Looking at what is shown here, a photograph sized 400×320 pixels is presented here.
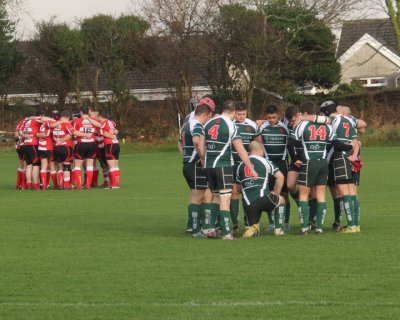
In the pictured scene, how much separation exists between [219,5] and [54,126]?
25166 millimetres

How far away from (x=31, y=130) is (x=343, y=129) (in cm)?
1136

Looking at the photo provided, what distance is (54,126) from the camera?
68.0 ft

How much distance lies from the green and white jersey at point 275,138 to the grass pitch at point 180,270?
1259 millimetres

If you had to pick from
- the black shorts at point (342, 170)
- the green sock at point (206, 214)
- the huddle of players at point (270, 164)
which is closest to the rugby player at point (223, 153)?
the huddle of players at point (270, 164)

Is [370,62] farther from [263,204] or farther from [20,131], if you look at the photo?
[263,204]

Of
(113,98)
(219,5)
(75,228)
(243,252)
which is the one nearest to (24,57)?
(113,98)

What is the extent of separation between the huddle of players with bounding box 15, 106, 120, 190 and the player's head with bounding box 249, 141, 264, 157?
9.08m

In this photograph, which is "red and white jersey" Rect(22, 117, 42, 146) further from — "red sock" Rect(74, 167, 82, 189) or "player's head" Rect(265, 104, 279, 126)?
"player's head" Rect(265, 104, 279, 126)

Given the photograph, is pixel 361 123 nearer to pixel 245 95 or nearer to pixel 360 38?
pixel 245 95

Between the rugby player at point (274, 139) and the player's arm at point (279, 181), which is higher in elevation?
the rugby player at point (274, 139)

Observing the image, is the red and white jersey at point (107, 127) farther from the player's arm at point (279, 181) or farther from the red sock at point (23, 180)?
the player's arm at point (279, 181)

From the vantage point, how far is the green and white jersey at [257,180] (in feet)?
36.8

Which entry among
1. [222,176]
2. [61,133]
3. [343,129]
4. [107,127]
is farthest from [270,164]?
[61,133]

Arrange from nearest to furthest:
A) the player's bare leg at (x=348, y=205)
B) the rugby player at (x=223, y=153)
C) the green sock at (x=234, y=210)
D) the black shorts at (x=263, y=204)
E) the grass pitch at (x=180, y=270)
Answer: the grass pitch at (x=180, y=270), the rugby player at (x=223, y=153), the black shorts at (x=263, y=204), the player's bare leg at (x=348, y=205), the green sock at (x=234, y=210)
